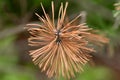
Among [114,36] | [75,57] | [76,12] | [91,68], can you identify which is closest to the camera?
[75,57]

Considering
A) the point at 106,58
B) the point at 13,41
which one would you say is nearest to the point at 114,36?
the point at 106,58

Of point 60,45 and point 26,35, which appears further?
point 26,35

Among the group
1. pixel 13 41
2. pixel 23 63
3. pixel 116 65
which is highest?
pixel 13 41

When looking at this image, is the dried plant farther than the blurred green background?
No

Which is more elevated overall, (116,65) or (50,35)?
(50,35)

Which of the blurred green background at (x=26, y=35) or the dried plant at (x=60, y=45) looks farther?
the blurred green background at (x=26, y=35)

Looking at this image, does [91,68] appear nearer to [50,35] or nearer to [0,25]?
[0,25]

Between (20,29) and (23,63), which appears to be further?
(23,63)

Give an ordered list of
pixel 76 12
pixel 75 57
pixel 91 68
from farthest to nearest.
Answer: pixel 91 68, pixel 76 12, pixel 75 57
